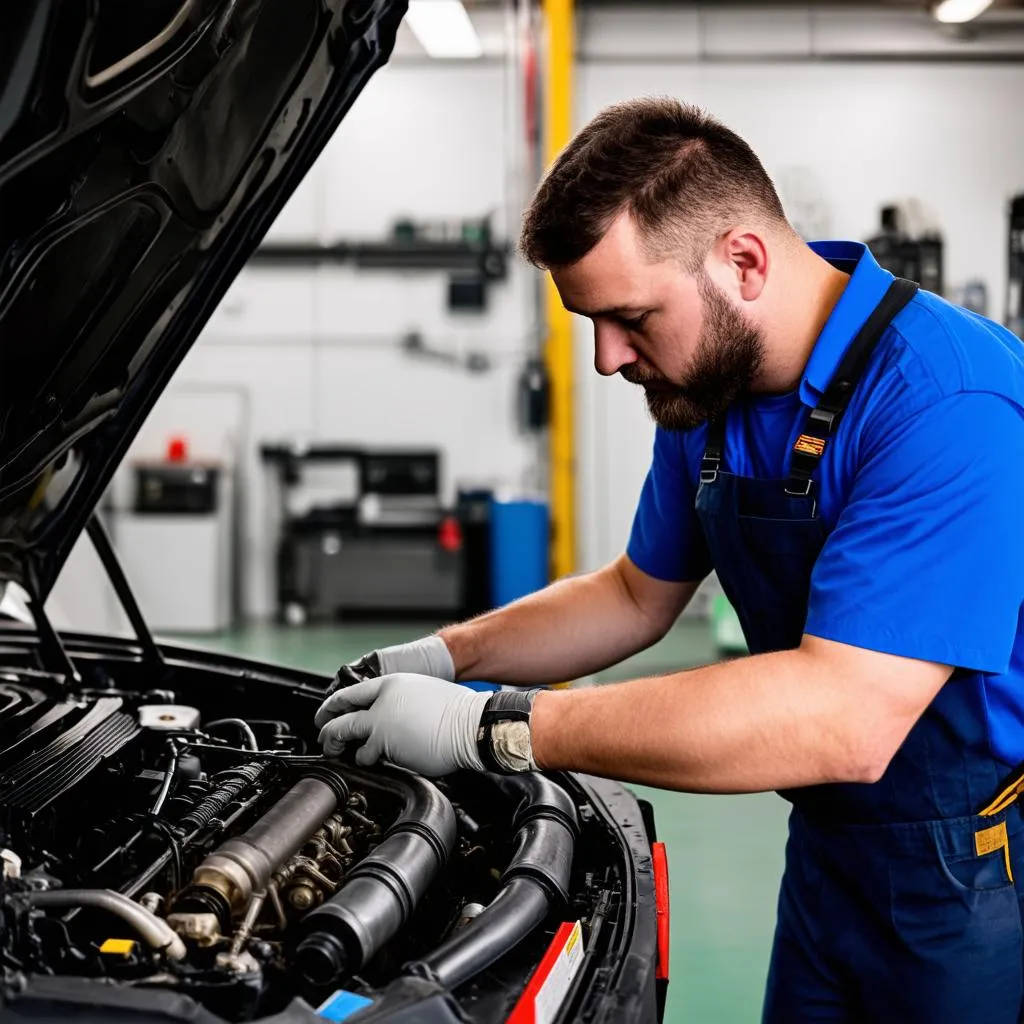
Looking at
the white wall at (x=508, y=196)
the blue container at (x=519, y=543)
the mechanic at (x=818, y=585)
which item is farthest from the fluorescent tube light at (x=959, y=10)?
the mechanic at (x=818, y=585)

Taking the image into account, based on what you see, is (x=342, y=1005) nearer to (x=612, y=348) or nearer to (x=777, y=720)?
(x=777, y=720)

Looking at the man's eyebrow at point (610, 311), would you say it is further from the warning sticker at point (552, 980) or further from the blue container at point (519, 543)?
the blue container at point (519, 543)

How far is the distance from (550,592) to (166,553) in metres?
4.85

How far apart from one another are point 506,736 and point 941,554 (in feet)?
1.64

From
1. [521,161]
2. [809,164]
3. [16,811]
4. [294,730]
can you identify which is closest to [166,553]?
[521,161]

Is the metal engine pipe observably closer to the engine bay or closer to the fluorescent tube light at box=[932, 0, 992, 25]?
the engine bay

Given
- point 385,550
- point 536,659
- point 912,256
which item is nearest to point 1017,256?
point 912,256

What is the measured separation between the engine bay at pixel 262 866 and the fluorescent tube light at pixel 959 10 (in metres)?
6.22

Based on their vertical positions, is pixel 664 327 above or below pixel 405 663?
above

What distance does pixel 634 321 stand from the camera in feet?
4.52

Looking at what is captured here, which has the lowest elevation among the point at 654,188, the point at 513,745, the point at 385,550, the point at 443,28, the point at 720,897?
the point at 720,897

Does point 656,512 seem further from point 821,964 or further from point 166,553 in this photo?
point 166,553

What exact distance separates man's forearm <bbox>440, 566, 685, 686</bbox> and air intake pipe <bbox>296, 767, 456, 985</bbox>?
38 cm

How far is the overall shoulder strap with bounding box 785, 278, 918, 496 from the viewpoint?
1.35 m
